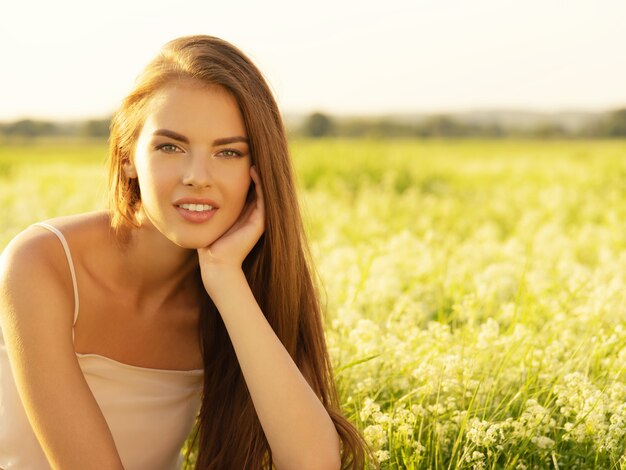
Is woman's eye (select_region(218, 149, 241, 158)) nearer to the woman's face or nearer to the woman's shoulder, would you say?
the woman's face

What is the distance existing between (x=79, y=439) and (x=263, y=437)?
0.68 metres

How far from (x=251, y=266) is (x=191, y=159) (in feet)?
1.66

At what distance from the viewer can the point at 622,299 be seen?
4070mm

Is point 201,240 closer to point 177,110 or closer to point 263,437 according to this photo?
point 177,110

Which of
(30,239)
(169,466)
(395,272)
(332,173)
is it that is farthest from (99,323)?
(332,173)

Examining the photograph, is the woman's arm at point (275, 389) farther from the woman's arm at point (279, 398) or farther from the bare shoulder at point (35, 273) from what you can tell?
the bare shoulder at point (35, 273)

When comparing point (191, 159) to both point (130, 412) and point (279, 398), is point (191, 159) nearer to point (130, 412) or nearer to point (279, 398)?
point (279, 398)

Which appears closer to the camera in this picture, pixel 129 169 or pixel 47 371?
pixel 47 371

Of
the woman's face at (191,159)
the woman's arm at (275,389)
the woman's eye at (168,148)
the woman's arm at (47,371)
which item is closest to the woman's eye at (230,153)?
the woman's face at (191,159)

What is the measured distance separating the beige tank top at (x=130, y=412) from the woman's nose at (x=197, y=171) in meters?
0.58

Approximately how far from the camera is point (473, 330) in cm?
351

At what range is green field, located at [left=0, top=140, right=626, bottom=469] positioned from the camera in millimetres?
2695

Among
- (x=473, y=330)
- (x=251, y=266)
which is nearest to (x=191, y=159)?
(x=251, y=266)

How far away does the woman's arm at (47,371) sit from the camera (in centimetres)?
234
